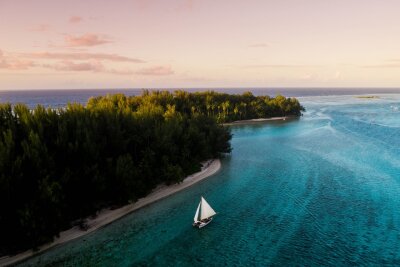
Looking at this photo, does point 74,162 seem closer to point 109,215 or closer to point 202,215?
point 109,215

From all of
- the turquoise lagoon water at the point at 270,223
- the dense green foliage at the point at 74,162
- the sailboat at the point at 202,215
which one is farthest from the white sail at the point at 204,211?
the dense green foliage at the point at 74,162

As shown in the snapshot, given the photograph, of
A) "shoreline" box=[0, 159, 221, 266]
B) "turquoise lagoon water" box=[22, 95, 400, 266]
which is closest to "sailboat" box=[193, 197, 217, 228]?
"turquoise lagoon water" box=[22, 95, 400, 266]

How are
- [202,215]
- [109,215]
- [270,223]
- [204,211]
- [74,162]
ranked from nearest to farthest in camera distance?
1. [202,215]
2. [204,211]
3. [74,162]
4. [270,223]
5. [109,215]

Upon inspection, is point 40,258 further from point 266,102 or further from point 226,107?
point 266,102

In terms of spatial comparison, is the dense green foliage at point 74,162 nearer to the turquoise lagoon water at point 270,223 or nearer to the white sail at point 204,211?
the turquoise lagoon water at point 270,223

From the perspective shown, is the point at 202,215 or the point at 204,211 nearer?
the point at 202,215

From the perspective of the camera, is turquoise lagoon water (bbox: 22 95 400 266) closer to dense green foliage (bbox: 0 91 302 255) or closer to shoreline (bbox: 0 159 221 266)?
shoreline (bbox: 0 159 221 266)

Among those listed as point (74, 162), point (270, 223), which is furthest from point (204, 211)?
point (74, 162)
